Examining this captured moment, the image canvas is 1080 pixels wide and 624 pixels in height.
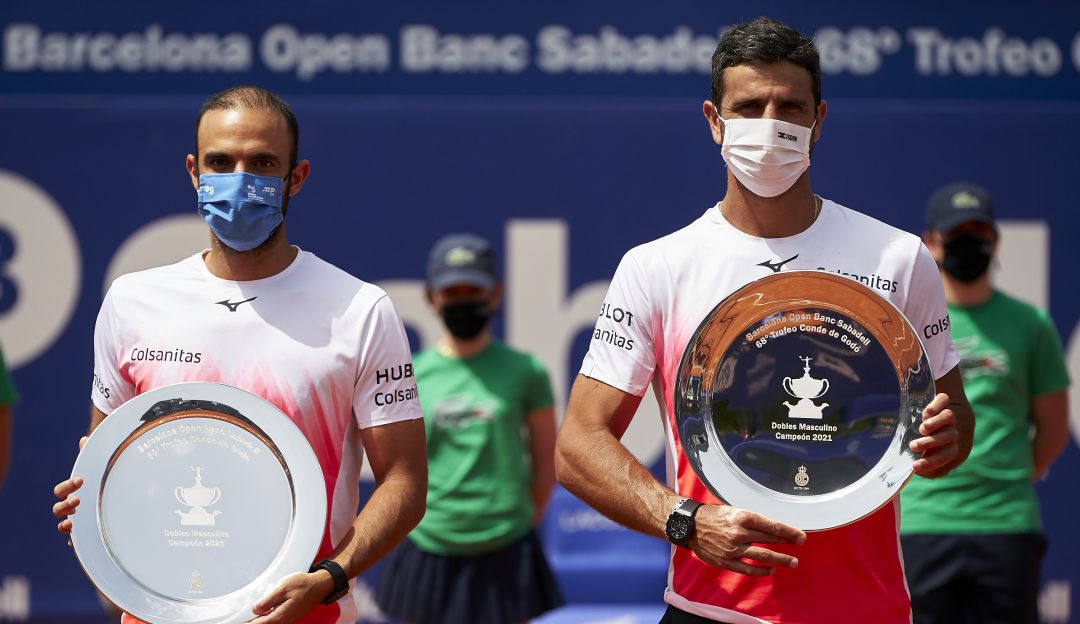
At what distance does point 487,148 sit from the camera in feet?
21.2

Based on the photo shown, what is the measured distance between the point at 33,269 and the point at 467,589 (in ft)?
8.96

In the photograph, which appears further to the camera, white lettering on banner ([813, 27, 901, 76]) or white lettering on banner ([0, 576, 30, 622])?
white lettering on banner ([813, 27, 901, 76])

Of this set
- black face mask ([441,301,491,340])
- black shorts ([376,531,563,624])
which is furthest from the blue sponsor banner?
black shorts ([376,531,563,624])

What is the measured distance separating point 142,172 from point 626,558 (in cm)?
297

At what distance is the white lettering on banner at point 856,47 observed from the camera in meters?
6.50

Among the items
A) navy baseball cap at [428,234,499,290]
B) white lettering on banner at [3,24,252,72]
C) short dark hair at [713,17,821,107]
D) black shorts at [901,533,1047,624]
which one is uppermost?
white lettering on banner at [3,24,252,72]

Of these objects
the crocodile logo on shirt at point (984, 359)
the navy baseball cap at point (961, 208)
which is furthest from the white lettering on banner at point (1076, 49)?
the crocodile logo on shirt at point (984, 359)

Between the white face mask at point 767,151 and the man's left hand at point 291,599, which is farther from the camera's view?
the white face mask at point 767,151

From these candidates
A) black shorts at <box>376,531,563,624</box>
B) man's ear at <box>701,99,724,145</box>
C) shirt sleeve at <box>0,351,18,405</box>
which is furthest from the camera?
black shorts at <box>376,531,563,624</box>

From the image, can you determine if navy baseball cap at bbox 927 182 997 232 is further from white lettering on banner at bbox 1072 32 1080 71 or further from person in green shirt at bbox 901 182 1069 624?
white lettering on banner at bbox 1072 32 1080 71

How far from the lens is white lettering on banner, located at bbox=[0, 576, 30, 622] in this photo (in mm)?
6293

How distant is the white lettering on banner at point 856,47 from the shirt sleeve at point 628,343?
13.4ft

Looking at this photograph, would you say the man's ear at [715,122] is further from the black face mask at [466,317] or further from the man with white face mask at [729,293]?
the black face mask at [466,317]

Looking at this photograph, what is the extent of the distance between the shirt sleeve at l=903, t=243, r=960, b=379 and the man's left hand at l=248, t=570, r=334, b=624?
1.31m
